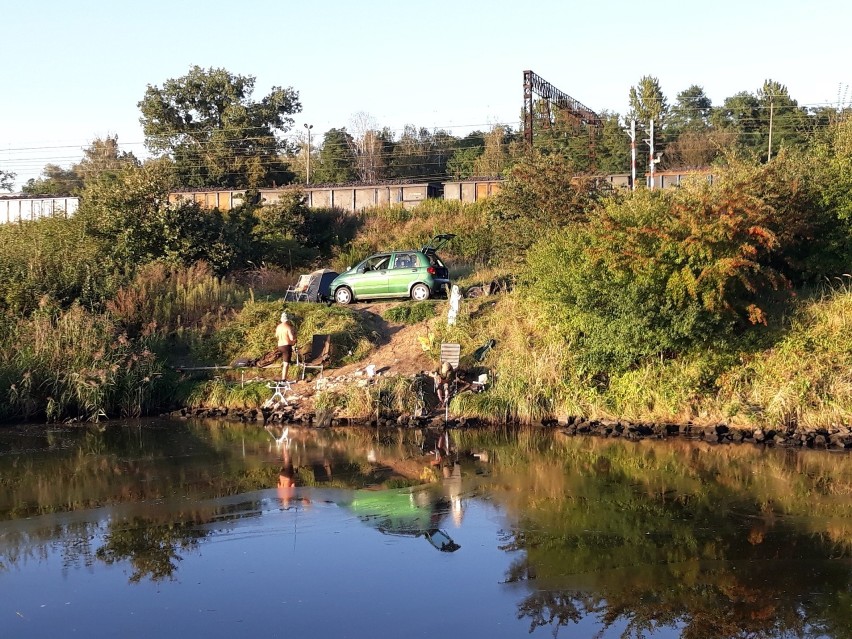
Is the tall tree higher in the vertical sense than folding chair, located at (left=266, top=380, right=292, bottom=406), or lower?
higher

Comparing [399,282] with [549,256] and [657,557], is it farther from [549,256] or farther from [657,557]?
[657,557]

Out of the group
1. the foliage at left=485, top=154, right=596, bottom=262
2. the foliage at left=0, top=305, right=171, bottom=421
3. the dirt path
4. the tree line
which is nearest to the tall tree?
the tree line

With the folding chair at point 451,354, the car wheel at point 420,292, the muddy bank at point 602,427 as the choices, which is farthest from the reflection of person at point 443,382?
the car wheel at point 420,292

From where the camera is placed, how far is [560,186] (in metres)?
25.4

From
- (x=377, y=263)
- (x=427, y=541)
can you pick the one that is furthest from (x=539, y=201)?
(x=427, y=541)

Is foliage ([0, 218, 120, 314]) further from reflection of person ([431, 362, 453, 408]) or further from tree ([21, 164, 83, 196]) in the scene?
tree ([21, 164, 83, 196])

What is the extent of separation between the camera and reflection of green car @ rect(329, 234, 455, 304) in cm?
2589

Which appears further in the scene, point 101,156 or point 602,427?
point 101,156

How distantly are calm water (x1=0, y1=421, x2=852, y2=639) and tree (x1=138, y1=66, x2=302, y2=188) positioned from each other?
41384 mm

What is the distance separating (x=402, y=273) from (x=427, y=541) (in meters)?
15.3

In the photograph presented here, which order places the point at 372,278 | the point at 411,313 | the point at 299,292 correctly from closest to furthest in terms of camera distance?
the point at 411,313 < the point at 372,278 < the point at 299,292

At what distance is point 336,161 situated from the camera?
67.7 meters

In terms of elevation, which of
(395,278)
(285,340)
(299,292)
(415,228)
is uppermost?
(415,228)

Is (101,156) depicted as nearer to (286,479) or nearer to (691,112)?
(691,112)
